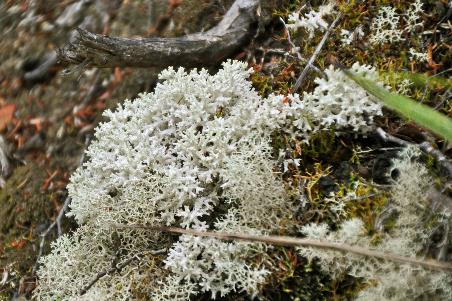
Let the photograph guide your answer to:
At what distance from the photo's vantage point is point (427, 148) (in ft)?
8.00

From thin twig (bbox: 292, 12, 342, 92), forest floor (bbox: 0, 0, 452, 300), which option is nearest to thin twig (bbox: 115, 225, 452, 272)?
forest floor (bbox: 0, 0, 452, 300)

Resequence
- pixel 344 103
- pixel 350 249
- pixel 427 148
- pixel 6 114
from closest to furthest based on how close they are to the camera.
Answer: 1. pixel 350 249
2. pixel 427 148
3. pixel 344 103
4. pixel 6 114

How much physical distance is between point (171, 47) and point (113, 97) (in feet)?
2.90

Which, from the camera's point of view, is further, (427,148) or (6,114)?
(6,114)

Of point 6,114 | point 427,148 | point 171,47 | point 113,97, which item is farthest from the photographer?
point 6,114

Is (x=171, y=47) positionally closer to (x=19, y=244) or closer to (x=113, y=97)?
(x=113, y=97)

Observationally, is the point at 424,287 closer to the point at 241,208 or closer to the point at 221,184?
the point at 241,208

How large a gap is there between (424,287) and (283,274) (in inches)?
24.6

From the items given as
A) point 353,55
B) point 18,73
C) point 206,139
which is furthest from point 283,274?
point 18,73

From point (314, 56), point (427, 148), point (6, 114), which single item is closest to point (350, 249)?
point (427, 148)

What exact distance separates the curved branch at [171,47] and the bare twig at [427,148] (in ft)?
4.06

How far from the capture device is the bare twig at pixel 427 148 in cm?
237

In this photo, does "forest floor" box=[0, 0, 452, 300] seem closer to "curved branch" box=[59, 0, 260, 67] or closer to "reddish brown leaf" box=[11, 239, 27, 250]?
"reddish brown leaf" box=[11, 239, 27, 250]

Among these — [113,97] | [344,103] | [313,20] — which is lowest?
[113,97]
